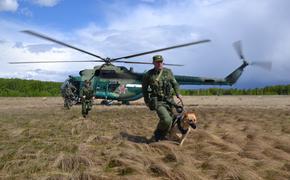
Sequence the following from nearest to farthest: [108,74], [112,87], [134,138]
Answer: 1. [134,138]
2. [108,74]
3. [112,87]

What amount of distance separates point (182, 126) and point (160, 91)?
40.9 inches

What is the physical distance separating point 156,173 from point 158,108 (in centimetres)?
348

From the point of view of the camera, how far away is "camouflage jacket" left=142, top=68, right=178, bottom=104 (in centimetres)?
923

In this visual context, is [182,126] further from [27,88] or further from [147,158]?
[27,88]

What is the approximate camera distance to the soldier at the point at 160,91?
9.04 metres

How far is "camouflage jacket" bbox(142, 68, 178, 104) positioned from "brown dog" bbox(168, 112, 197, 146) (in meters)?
0.66

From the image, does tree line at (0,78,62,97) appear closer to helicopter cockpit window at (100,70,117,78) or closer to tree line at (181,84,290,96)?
tree line at (181,84,290,96)

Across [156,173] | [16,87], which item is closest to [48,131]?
[156,173]

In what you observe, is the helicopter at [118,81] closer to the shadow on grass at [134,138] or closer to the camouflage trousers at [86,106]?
the camouflage trousers at [86,106]

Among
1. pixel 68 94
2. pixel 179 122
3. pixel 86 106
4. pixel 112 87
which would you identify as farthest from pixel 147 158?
pixel 112 87

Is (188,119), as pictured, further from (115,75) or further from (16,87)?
(16,87)

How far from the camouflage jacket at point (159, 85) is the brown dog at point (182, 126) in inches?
25.9

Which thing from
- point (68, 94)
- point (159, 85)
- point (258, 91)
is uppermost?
point (159, 85)

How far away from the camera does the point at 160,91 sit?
9.26 m
